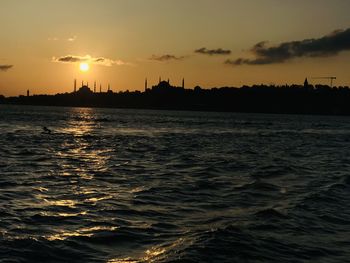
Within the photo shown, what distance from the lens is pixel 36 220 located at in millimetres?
14789

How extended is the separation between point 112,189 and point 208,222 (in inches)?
278

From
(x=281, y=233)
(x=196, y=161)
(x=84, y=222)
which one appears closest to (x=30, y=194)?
(x=84, y=222)

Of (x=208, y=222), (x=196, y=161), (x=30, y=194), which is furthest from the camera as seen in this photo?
(x=196, y=161)

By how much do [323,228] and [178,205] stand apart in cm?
507

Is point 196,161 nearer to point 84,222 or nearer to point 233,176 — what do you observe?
point 233,176

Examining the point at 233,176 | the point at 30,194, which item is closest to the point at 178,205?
the point at 30,194

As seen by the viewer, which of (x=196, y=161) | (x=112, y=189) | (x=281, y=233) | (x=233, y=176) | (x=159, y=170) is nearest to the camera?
(x=281, y=233)

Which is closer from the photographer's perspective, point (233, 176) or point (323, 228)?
point (323, 228)

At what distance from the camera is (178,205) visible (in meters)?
17.9

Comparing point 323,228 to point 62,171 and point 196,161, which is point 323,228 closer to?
point 62,171

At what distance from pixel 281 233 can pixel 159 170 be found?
1558 cm

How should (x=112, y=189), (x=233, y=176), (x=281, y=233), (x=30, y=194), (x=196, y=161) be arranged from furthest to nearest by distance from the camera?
(x=196, y=161), (x=233, y=176), (x=112, y=189), (x=30, y=194), (x=281, y=233)

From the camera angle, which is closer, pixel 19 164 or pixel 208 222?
pixel 208 222

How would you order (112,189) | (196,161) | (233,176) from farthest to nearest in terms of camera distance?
(196,161)
(233,176)
(112,189)
